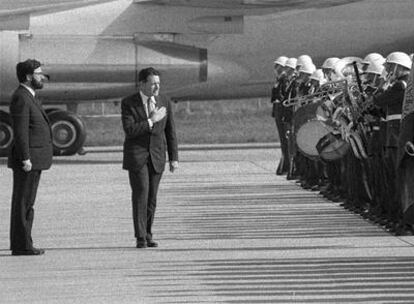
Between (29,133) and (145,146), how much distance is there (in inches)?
43.9

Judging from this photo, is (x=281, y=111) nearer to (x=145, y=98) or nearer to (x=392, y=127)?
(x=392, y=127)

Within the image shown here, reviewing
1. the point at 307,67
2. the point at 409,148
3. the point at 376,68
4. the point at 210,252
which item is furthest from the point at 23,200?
the point at 307,67

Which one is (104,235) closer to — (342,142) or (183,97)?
(342,142)

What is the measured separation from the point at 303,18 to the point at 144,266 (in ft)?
55.7

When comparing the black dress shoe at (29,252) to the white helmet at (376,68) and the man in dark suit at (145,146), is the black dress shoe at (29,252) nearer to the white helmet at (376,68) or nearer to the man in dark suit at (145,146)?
the man in dark suit at (145,146)

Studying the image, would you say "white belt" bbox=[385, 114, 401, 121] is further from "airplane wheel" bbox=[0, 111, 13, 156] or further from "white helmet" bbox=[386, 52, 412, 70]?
"airplane wheel" bbox=[0, 111, 13, 156]

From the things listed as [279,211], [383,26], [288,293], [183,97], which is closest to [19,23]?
[183,97]

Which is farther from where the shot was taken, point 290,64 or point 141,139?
point 290,64

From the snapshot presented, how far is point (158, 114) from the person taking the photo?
14258mm

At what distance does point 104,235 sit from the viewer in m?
15.5

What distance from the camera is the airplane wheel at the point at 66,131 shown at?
29.1m

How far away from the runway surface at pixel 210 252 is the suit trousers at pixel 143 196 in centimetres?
24

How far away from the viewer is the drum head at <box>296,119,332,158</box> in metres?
18.7

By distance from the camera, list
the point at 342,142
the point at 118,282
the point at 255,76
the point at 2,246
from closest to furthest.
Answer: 1. the point at 118,282
2. the point at 2,246
3. the point at 342,142
4. the point at 255,76
